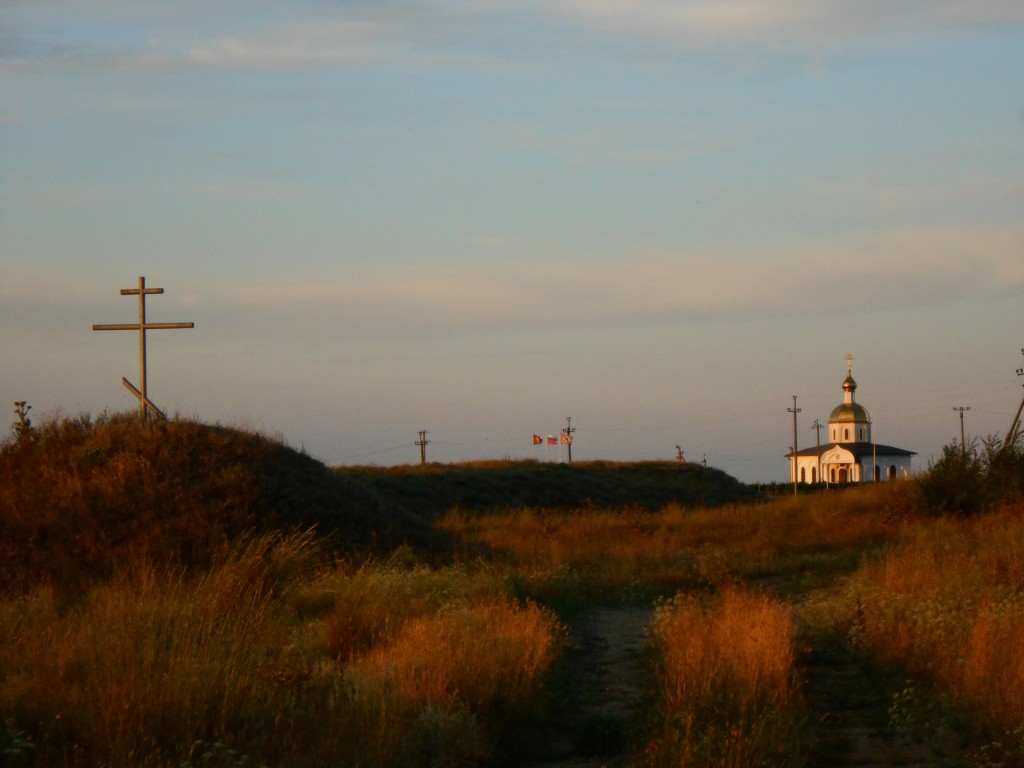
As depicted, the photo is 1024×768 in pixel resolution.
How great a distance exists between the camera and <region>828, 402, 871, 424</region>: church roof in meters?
107

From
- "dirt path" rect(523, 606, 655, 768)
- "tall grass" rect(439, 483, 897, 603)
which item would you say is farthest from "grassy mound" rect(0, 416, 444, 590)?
"dirt path" rect(523, 606, 655, 768)

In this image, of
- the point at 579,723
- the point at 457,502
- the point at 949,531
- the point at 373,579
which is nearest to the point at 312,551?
the point at 373,579

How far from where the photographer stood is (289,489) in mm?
18734

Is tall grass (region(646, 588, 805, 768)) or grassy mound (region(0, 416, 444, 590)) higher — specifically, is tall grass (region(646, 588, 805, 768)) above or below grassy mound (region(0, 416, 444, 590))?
below

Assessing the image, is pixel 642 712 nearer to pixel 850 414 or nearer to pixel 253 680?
pixel 253 680

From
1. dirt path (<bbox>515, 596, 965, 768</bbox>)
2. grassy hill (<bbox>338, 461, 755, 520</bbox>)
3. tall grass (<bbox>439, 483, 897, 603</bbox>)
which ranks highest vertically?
grassy hill (<bbox>338, 461, 755, 520</bbox>)

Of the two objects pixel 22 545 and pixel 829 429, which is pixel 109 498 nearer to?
pixel 22 545

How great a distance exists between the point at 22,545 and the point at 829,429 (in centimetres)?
9970

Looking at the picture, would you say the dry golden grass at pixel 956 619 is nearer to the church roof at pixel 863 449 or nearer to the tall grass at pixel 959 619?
the tall grass at pixel 959 619

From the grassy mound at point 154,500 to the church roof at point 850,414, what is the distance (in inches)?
3612

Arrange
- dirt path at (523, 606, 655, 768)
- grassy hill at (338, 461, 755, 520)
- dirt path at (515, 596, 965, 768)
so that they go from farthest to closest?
grassy hill at (338, 461, 755, 520) < dirt path at (523, 606, 655, 768) < dirt path at (515, 596, 965, 768)

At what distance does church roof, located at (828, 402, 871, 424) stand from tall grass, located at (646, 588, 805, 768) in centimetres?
10013

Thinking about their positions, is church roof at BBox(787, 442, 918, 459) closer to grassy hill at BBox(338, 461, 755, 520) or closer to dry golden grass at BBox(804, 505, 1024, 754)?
grassy hill at BBox(338, 461, 755, 520)

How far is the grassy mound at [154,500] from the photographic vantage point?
16.0 m
